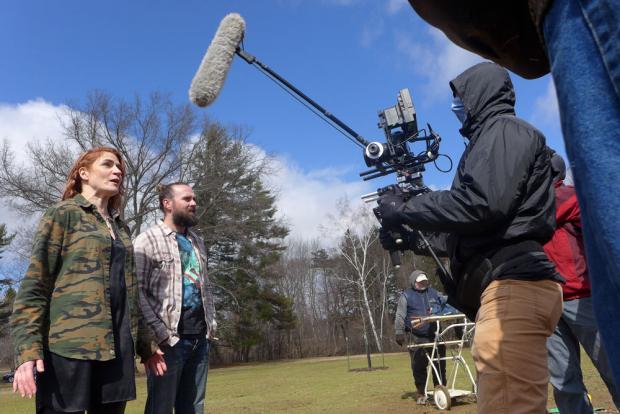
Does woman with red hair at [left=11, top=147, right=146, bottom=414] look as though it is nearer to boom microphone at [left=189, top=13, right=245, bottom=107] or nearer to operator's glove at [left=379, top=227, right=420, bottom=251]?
boom microphone at [left=189, top=13, right=245, bottom=107]

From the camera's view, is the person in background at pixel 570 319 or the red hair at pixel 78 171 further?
the person in background at pixel 570 319

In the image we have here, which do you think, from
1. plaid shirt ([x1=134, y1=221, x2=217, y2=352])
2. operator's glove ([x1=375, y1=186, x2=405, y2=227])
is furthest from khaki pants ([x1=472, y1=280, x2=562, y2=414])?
plaid shirt ([x1=134, y1=221, x2=217, y2=352])

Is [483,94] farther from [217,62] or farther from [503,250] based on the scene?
[217,62]

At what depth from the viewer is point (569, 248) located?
10.8 ft

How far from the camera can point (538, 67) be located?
1134 mm

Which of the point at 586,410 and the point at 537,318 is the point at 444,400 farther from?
the point at 537,318

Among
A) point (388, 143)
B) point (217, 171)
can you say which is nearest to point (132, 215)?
point (217, 171)

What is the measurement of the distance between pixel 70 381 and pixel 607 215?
2207 millimetres

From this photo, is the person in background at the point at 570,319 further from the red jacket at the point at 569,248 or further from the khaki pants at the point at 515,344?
the khaki pants at the point at 515,344

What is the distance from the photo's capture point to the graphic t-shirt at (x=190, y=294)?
3352 mm

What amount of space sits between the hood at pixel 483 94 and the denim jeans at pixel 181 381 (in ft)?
7.06

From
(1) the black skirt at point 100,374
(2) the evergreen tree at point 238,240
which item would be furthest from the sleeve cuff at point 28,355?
(2) the evergreen tree at point 238,240

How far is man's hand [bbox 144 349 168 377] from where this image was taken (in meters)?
2.91

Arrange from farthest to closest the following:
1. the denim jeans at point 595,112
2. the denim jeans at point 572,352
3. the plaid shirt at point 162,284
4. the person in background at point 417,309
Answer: the person in background at point 417,309, the plaid shirt at point 162,284, the denim jeans at point 572,352, the denim jeans at point 595,112
